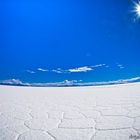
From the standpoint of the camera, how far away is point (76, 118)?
1.54m

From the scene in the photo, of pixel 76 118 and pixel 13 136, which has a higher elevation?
pixel 76 118

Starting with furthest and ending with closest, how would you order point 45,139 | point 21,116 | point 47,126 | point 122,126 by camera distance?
point 21,116 < point 47,126 < point 122,126 < point 45,139

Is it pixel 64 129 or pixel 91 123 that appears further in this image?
pixel 91 123

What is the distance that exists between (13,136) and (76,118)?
581 mm

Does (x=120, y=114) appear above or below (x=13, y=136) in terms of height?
above

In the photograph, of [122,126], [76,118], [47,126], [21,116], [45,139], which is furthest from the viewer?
[21,116]

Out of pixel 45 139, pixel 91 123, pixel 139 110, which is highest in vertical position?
pixel 139 110

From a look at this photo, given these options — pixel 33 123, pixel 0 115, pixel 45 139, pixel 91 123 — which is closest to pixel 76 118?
pixel 91 123

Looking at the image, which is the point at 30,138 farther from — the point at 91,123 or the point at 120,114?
the point at 120,114

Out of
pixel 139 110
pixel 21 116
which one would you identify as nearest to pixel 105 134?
pixel 139 110

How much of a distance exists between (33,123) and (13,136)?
294 mm

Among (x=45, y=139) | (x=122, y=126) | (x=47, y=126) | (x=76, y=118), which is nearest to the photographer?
(x=45, y=139)

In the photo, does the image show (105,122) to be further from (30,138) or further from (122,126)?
(30,138)

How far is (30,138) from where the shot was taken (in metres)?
1.10
